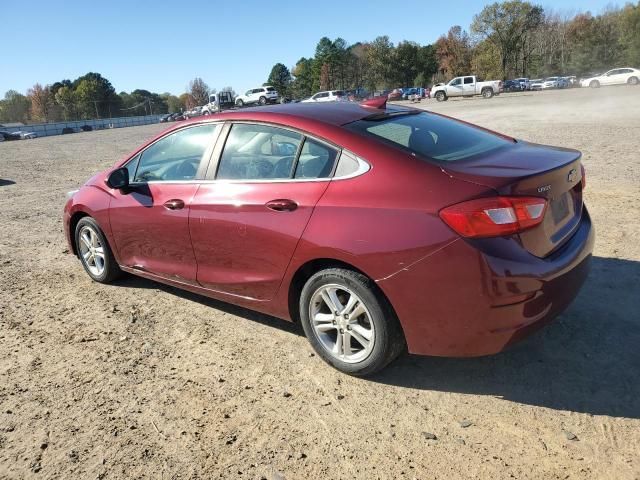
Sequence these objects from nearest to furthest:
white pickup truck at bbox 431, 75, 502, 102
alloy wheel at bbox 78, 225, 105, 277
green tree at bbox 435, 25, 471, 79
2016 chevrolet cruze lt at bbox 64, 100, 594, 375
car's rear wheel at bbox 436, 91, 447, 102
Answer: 1. 2016 chevrolet cruze lt at bbox 64, 100, 594, 375
2. alloy wheel at bbox 78, 225, 105, 277
3. white pickup truck at bbox 431, 75, 502, 102
4. car's rear wheel at bbox 436, 91, 447, 102
5. green tree at bbox 435, 25, 471, 79

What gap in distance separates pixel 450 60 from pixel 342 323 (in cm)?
9378

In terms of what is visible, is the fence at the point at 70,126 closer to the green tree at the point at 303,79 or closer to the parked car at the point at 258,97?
the parked car at the point at 258,97

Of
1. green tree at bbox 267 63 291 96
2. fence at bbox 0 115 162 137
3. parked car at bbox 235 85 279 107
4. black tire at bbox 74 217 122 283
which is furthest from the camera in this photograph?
green tree at bbox 267 63 291 96

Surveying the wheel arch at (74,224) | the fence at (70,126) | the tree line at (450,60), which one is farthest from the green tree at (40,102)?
the wheel arch at (74,224)

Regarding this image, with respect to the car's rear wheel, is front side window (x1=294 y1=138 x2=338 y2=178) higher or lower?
higher

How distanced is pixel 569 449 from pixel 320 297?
1.53 m

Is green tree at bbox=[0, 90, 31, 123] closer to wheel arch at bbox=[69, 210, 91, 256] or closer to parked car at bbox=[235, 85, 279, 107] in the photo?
parked car at bbox=[235, 85, 279, 107]

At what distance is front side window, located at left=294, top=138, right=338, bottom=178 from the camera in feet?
10.3

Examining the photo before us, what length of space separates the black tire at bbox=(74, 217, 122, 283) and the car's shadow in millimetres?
2058

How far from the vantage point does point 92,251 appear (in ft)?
16.6

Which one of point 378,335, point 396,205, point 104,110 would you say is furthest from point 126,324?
point 104,110

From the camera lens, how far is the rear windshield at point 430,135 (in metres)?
3.12

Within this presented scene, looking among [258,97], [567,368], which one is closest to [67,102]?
[258,97]

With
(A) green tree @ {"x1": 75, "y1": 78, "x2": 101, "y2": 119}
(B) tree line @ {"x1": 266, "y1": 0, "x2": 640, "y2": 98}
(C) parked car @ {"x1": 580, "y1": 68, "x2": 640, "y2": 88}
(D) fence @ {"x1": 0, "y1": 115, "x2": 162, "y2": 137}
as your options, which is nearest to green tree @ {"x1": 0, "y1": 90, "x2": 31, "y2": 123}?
(A) green tree @ {"x1": 75, "y1": 78, "x2": 101, "y2": 119}
